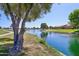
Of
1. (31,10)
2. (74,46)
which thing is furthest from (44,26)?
(74,46)

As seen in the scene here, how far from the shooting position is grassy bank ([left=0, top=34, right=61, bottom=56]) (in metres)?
1.98

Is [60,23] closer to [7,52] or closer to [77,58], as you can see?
[77,58]

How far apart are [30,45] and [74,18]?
0.43 metres

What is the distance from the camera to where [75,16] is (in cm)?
200

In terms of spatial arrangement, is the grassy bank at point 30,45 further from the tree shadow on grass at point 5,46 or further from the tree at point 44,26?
the tree at point 44,26

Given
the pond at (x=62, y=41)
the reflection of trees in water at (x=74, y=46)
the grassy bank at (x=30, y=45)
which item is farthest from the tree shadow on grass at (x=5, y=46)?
the reflection of trees in water at (x=74, y=46)

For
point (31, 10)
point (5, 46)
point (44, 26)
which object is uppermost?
point (31, 10)

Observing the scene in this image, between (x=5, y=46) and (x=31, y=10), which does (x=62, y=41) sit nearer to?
(x=31, y=10)

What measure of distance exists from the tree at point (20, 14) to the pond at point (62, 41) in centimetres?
10

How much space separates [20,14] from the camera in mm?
2004

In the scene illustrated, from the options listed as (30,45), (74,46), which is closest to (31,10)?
(30,45)

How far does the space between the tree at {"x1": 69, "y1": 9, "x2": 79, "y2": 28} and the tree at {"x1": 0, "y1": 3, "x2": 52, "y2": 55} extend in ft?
0.64

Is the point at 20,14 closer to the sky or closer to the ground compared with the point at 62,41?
closer to the sky

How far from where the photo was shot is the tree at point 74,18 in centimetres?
198
